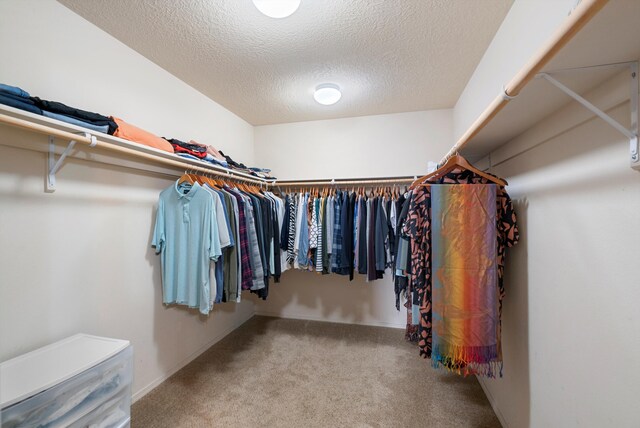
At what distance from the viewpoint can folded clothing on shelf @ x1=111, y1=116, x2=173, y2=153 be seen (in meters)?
1.47

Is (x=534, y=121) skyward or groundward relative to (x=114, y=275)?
skyward

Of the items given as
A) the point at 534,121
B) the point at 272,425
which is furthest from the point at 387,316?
the point at 534,121

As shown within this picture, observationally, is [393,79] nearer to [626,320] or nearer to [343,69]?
[343,69]

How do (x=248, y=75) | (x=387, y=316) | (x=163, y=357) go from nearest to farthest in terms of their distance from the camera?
(x=163, y=357) → (x=248, y=75) → (x=387, y=316)

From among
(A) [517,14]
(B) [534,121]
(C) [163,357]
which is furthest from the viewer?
(C) [163,357]

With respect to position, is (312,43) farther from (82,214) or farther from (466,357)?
(466,357)

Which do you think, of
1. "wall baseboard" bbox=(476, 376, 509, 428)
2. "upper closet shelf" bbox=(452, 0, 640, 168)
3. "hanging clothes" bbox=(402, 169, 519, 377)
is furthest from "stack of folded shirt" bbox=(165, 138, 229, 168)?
"wall baseboard" bbox=(476, 376, 509, 428)

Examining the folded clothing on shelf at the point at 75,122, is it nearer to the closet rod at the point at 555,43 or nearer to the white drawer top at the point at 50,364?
the white drawer top at the point at 50,364

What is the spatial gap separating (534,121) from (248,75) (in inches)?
79.5

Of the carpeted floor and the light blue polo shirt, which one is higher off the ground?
the light blue polo shirt

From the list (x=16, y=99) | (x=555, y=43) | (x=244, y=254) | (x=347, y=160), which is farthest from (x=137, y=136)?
(x=347, y=160)

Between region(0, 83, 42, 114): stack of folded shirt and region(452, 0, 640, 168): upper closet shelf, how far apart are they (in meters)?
1.83

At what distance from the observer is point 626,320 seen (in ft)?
2.51

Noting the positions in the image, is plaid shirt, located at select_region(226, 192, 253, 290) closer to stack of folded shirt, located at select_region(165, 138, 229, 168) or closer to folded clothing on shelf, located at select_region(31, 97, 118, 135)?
stack of folded shirt, located at select_region(165, 138, 229, 168)
